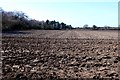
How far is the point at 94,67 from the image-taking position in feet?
25.9

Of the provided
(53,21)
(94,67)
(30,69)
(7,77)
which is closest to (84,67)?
(94,67)

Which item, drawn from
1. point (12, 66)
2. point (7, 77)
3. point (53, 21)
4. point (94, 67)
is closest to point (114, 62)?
point (94, 67)

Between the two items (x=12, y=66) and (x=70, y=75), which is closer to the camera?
(x=70, y=75)

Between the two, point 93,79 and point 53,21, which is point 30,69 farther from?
point 53,21

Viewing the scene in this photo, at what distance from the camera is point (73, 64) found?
8.34 meters

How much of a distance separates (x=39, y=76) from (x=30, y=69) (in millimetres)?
974

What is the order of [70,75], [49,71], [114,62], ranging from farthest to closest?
[114,62], [49,71], [70,75]

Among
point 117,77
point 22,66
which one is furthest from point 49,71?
point 117,77

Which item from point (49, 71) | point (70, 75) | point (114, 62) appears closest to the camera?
point (70, 75)

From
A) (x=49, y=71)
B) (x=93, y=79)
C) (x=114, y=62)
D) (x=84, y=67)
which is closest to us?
(x=93, y=79)

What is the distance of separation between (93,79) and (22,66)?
2.44m

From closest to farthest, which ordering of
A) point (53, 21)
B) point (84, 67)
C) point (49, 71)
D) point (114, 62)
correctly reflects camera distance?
1. point (49, 71)
2. point (84, 67)
3. point (114, 62)
4. point (53, 21)

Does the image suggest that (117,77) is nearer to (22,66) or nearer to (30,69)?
(30,69)

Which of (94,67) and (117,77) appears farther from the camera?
(94,67)
